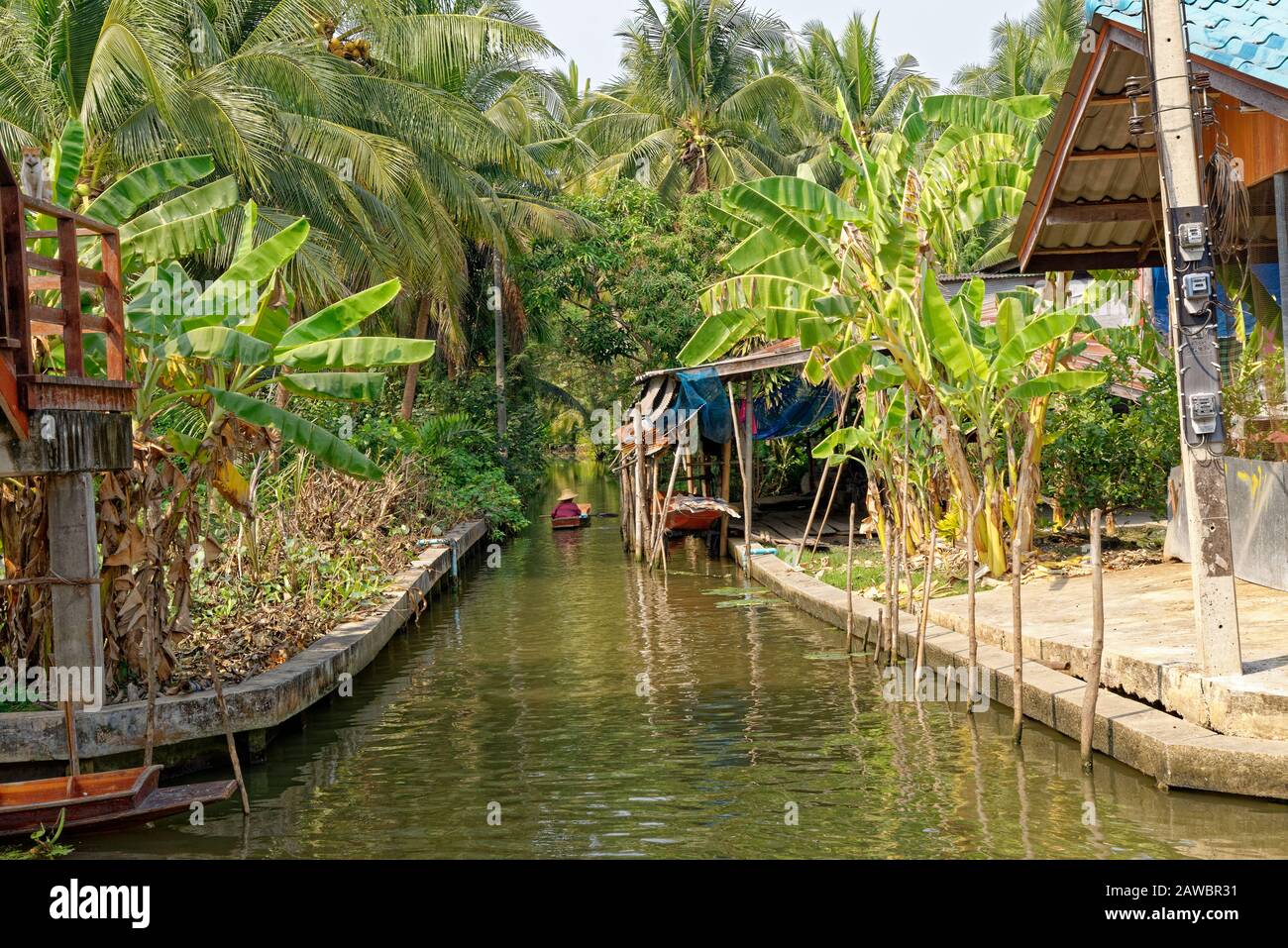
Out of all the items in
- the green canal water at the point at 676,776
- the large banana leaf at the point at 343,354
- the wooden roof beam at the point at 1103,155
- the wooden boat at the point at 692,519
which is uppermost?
the wooden roof beam at the point at 1103,155

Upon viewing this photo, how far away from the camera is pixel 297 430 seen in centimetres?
1047

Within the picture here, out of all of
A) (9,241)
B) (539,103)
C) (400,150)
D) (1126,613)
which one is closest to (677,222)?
(539,103)

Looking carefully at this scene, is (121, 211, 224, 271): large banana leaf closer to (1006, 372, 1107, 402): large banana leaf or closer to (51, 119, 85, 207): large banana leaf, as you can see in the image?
(51, 119, 85, 207): large banana leaf

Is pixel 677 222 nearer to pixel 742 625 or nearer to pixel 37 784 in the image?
pixel 742 625

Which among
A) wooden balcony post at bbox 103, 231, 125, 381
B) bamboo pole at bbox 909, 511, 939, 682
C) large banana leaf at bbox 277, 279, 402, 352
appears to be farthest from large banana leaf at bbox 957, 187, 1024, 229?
wooden balcony post at bbox 103, 231, 125, 381

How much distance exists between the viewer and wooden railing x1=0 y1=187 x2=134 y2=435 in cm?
867

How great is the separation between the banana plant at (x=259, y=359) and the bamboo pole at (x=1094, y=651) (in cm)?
516

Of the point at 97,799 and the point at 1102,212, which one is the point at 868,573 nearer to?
the point at 1102,212

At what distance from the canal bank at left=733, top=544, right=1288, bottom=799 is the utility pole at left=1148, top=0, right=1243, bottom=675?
0.58 meters

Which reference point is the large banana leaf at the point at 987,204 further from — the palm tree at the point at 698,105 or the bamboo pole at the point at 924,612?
the palm tree at the point at 698,105

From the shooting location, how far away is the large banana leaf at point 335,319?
34.9 ft

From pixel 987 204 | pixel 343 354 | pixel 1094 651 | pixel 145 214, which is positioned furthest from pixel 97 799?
pixel 987 204

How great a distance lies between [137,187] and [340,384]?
222 centimetres

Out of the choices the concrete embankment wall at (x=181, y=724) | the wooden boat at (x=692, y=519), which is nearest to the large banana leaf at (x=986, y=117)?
the concrete embankment wall at (x=181, y=724)
